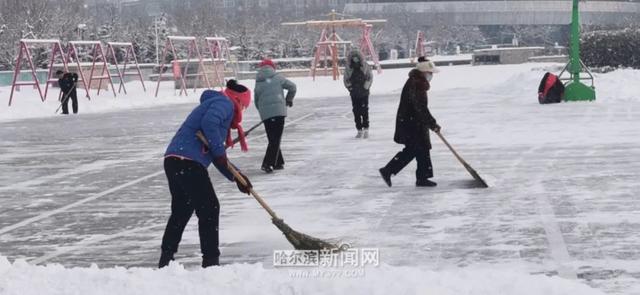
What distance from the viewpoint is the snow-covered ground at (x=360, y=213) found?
22.6 ft

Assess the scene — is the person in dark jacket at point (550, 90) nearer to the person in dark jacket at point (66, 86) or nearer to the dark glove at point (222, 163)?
the person in dark jacket at point (66, 86)

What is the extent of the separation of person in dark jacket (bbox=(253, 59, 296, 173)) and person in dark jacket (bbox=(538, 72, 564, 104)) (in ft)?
45.8

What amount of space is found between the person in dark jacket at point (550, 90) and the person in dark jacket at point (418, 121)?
1545 centimetres

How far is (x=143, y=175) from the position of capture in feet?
49.4

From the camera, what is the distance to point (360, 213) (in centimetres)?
1082

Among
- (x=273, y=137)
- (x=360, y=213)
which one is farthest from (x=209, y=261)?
(x=273, y=137)

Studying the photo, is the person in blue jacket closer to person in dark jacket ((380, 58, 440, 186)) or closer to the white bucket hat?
person in dark jacket ((380, 58, 440, 186))

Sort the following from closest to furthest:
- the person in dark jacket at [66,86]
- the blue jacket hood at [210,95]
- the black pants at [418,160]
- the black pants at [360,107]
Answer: the blue jacket hood at [210,95] < the black pants at [418,160] < the black pants at [360,107] < the person in dark jacket at [66,86]

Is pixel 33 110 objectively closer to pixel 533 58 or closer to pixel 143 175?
pixel 143 175

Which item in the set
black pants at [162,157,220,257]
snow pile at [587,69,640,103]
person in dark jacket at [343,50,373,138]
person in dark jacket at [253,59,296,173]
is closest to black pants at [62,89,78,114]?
snow pile at [587,69,640,103]

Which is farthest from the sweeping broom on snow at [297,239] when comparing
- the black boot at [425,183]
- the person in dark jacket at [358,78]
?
the person in dark jacket at [358,78]

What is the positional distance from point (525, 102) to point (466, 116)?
517 cm

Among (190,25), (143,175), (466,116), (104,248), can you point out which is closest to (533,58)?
(190,25)

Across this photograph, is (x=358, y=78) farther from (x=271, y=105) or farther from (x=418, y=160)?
(x=418, y=160)
